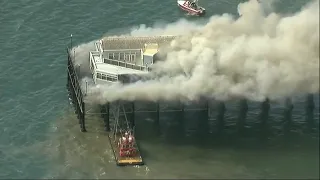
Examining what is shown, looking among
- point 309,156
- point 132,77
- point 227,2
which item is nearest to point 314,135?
point 309,156

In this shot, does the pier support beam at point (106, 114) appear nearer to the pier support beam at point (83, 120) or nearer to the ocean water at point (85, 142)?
the ocean water at point (85, 142)

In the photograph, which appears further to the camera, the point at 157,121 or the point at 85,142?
the point at 157,121

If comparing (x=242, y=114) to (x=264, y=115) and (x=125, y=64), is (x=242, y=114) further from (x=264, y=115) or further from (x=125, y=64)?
(x=125, y=64)

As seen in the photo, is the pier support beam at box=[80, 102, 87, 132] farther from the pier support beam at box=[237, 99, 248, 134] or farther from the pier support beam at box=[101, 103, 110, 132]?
Answer: the pier support beam at box=[237, 99, 248, 134]

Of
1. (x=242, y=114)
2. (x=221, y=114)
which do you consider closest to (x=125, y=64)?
(x=221, y=114)

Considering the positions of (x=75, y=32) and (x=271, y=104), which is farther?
(x=75, y=32)

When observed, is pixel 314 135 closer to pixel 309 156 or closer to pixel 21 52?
pixel 309 156

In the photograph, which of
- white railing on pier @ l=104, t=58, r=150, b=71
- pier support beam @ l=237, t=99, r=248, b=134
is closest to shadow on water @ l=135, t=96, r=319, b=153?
pier support beam @ l=237, t=99, r=248, b=134
